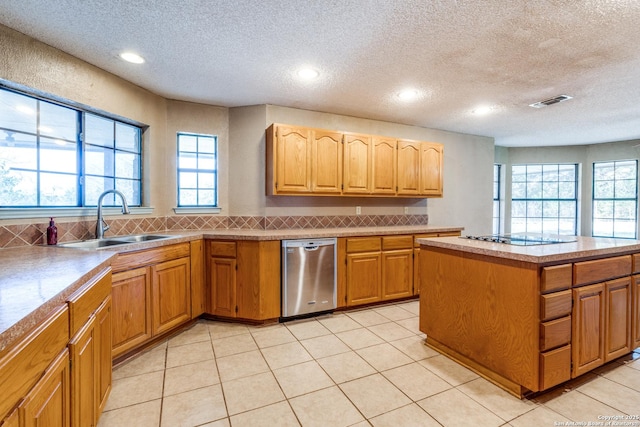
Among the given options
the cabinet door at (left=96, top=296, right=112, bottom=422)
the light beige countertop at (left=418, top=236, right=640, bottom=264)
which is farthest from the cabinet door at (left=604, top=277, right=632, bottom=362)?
the cabinet door at (left=96, top=296, right=112, bottom=422)

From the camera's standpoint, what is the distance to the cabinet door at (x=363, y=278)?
3342 mm

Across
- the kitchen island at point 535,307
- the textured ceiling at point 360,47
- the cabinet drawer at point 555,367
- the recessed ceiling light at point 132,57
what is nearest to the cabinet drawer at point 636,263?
the kitchen island at point 535,307

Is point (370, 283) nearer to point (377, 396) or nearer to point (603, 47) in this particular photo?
point (377, 396)


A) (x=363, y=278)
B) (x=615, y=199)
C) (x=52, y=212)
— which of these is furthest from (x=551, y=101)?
(x=52, y=212)

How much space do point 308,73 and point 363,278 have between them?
2.19m

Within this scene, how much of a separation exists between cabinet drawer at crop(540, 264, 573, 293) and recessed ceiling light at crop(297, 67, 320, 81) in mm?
2296

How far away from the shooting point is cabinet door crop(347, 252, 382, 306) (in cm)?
334

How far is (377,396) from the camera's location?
1863mm

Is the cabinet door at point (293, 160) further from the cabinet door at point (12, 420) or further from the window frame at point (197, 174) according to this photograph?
the cabinet door at point (12, 420)

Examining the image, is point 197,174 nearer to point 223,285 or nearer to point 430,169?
point 223,285

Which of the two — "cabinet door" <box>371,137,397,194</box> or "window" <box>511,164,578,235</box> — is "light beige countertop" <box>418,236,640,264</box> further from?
"window" <box>511,164,578,235</box>

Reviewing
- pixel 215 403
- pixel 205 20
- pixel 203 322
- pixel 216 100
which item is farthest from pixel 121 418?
pixel 216 100

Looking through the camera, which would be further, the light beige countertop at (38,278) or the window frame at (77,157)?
the window frame at (77,157)

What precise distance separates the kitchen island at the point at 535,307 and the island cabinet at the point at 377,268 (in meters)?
1.05
